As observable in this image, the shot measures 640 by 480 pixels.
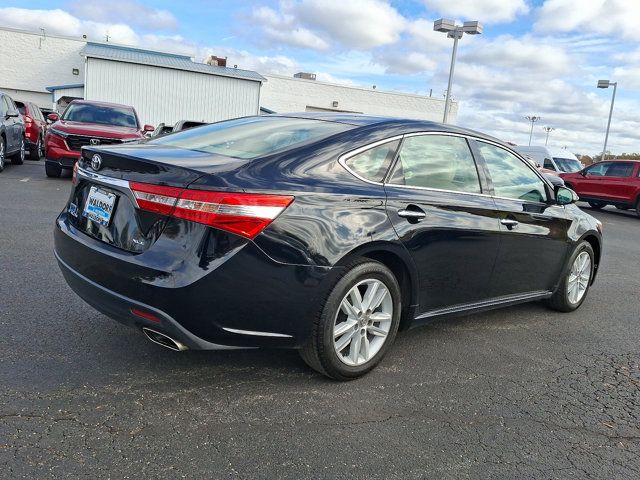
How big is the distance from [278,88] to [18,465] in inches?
1754

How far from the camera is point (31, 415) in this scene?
2.79 m

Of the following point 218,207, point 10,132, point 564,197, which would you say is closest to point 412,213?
point 218,207

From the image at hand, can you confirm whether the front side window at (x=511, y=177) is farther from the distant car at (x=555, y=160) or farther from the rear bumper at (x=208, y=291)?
the distant car at (x=555, y=160)

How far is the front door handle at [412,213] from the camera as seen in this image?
11.5ft

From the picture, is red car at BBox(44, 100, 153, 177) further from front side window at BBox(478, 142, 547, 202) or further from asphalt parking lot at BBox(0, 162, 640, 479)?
front side window at BBox(478, 142, 547, 202)

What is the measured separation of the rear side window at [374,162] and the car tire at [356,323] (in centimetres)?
53

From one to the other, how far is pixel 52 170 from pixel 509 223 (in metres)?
10.9

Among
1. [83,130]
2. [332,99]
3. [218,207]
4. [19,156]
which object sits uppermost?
[332,99]

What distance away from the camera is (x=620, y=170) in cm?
1752

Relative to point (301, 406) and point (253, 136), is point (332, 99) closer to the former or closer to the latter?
point (253, 136)

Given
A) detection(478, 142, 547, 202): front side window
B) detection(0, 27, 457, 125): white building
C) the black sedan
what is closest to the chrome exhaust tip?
the black sedan

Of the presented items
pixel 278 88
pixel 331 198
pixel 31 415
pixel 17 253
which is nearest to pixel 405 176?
pixel 331 198

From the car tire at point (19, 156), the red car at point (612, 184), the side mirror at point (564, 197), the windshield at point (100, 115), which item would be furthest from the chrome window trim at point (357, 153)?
the red car at point (612, 184)

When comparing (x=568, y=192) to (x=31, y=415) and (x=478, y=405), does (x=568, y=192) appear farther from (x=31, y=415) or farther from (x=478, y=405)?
(x=31, y=415)
